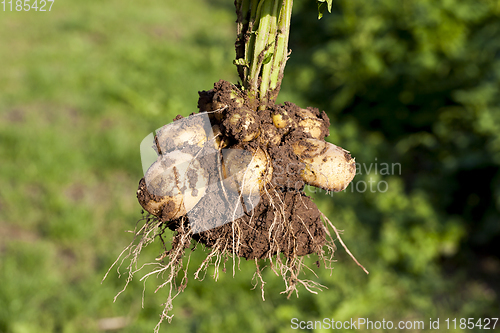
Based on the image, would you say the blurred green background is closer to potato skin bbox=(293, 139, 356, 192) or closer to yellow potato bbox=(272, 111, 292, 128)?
potato skin bbox=(293, 139, 356, 192)

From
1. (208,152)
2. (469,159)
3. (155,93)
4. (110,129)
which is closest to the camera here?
(208,152)

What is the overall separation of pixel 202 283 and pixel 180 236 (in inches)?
82.9

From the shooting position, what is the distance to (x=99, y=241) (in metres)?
3.96

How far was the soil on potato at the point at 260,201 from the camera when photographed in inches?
63.1

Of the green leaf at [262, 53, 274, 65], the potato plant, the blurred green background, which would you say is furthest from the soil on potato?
the blurred green background

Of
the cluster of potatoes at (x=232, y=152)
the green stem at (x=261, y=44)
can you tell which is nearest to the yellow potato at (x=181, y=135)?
the cluster of potatoes at (x=232, y=152)

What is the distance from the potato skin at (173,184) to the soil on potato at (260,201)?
0.03 m

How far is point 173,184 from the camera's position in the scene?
1.55 m

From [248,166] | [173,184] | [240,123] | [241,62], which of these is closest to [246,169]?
[248,166]

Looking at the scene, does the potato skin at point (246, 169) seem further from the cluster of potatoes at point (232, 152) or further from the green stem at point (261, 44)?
the green stem at point (261, 44)

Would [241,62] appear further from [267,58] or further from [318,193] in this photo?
[318,193]

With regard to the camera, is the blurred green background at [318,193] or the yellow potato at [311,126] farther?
the blurred green background at [318,193]

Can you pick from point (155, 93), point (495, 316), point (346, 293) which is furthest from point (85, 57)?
point (495, 316)

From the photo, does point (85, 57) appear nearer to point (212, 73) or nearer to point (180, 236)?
point (212, 73)
